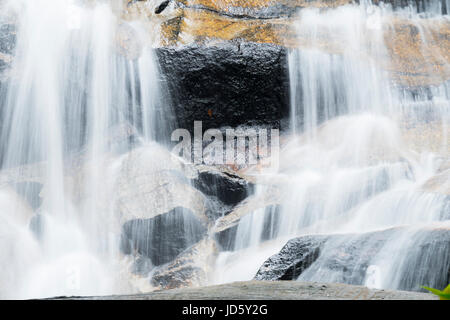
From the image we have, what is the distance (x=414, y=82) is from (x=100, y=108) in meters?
5.80

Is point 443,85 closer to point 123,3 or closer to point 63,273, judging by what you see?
point 123,3

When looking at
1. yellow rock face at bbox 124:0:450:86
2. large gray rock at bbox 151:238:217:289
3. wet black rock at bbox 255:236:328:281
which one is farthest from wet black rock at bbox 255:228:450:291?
yellow rock face at bbox 124:0:450:86

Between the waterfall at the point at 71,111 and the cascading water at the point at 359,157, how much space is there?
2.53m

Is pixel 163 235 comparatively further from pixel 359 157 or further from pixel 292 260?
pixel 359 157

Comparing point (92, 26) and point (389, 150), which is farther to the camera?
point (92, 26)

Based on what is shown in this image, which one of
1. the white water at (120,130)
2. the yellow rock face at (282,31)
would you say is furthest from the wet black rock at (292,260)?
the yellow rock face at (282,31)

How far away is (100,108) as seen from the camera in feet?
30.6

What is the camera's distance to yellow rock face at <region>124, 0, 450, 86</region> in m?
9.62

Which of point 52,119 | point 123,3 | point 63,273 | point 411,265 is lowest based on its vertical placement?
point 63,273

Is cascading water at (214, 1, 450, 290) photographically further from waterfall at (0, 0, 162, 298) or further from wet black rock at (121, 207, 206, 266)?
waterfall at (0, 0, 162, 298)

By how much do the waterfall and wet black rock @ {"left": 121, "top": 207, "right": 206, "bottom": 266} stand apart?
486 mm

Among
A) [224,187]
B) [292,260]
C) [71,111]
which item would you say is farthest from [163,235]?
[71,111]
